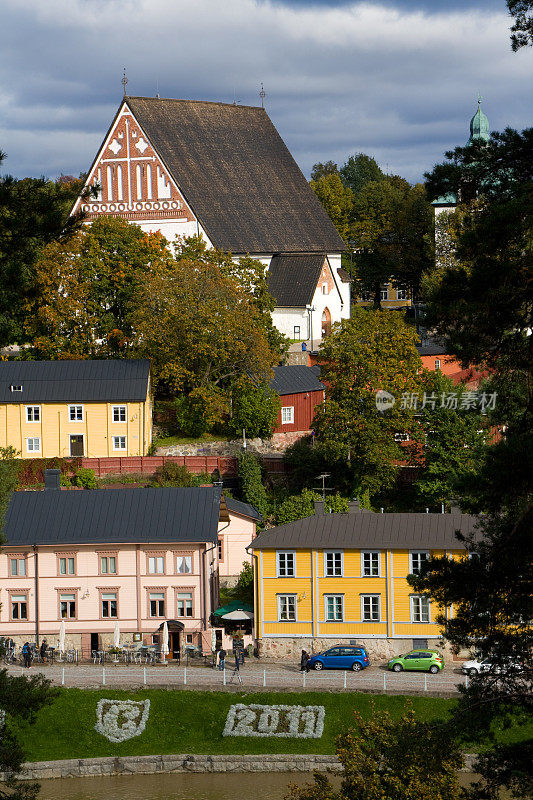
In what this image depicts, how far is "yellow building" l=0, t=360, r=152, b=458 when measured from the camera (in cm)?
5656

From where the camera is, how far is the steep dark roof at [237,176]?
77.3 m

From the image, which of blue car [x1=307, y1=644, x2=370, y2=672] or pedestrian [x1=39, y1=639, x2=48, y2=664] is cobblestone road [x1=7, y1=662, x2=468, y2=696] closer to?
blue car [x1=307, y1=644, x2=370, y2=672]

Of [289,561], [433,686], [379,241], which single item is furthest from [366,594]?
[379,241]

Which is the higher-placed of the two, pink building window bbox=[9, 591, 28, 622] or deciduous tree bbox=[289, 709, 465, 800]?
deciduous tree bbox=[289, 709, 465, 800]

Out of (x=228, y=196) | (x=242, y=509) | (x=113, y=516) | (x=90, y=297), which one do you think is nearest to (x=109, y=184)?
(x=228, y=196)

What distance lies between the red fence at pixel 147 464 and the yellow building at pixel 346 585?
37.1 feet

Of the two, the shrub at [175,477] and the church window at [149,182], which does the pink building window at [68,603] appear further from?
the church window at [149,182]

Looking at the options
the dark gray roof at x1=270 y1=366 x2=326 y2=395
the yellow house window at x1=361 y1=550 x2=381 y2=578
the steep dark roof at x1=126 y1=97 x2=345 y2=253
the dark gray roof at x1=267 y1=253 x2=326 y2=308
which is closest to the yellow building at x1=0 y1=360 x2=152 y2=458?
the dark gray roof at x1=270 y1=366 x2=326 y2=395

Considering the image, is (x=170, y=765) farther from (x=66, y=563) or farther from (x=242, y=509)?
(x=242, y=509)

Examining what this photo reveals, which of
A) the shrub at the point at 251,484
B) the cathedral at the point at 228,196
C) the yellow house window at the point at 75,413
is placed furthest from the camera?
the cathedral at the point at 228,196

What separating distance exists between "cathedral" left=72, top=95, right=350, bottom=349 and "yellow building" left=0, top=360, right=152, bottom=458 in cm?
1579

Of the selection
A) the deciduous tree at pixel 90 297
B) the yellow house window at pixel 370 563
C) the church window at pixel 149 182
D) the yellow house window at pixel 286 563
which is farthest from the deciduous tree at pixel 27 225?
the church window at pixel 149 182

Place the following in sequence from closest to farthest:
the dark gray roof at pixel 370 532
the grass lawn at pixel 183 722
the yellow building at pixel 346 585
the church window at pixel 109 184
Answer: the grass lawn at pixel 183 722 < the yellow building at pixel 346 585 < the dark gray roof at pixel 370 532 < the church window at pixel 109 184

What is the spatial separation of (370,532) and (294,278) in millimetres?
32433
